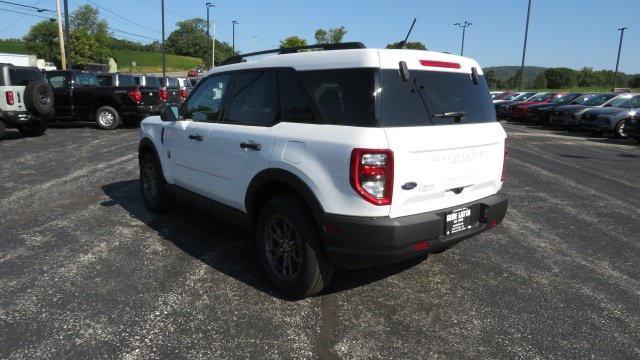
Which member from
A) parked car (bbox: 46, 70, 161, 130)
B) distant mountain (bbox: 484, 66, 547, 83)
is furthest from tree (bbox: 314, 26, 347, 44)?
parked car (bbox: 46, 70, 161, 130)

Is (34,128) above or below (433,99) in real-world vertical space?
below

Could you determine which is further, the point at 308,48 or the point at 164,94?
the point at 164,94

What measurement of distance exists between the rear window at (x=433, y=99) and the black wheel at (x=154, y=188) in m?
3.37

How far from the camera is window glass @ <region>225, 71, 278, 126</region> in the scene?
3773mm

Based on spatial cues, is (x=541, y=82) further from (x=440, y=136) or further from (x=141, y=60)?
(x=141, y=60)

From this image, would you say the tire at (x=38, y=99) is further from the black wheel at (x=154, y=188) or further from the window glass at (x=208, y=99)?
the window glass at (x=208, y=99)

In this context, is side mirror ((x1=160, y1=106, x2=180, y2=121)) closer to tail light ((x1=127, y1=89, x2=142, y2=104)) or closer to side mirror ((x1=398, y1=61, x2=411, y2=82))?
side mirror ((x1=398, y1=61, x2=411, y2=82))

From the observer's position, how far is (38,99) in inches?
458

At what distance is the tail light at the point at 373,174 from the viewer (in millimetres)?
2920

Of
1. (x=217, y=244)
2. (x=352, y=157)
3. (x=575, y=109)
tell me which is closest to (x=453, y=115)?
(x=352, y=157)

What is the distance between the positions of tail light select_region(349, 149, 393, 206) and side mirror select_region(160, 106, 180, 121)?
110 inches

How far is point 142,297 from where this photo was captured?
3.61 m

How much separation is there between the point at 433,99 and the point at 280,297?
1933mm

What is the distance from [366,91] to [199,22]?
153 m
